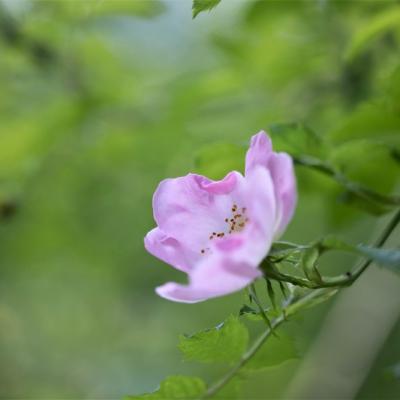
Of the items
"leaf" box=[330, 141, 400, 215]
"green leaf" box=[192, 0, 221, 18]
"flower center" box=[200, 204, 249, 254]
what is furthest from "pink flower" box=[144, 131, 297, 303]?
"leaf" box=[330, 141, 400, 215]

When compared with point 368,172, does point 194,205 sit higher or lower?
lower

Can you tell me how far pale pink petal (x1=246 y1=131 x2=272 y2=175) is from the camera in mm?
589

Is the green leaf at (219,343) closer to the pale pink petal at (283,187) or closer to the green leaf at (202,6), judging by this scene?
the pale pink petal at (283,187)

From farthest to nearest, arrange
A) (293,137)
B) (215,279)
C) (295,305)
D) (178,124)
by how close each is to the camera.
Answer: (178,124), (293,137), (295,305), (215,279)

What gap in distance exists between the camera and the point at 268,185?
558 millimetres

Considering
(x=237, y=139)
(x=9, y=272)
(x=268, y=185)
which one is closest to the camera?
(x=268, y=185)

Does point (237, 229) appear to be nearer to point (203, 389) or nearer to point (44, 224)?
point (203, 389)

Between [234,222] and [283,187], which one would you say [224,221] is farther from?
[283,187]

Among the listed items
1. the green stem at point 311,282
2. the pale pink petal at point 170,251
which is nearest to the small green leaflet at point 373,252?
the green stem at point 311,282

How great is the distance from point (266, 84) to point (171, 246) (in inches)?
35.9

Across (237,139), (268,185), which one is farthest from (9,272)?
(268,185)

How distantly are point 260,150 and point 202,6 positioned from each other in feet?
0.38

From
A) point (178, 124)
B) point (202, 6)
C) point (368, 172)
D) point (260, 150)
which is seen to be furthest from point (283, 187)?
point (178, 124)

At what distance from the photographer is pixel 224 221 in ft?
2.18
